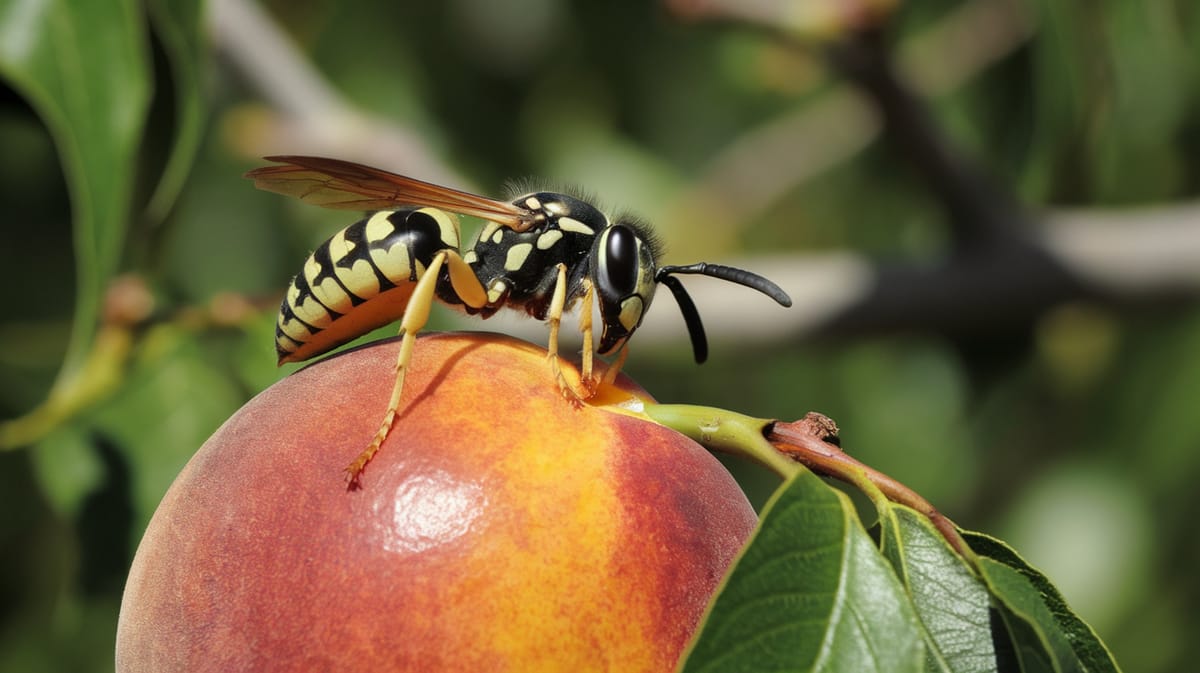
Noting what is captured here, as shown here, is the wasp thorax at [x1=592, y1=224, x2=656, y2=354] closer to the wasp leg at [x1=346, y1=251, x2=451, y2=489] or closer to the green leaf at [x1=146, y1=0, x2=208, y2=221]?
the wasp leg at [x1=346, y1=251, x2=451, y2=489]

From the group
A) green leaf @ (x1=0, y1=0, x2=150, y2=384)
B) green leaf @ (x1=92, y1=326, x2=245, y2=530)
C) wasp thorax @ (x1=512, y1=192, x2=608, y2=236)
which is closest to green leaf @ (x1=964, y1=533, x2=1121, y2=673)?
wasp thorax @ (x1=512, y1=192, x2=608, y2=236)

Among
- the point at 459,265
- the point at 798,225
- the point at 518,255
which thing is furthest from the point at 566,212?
the point at 798,225

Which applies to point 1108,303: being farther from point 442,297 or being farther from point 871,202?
point 442,297

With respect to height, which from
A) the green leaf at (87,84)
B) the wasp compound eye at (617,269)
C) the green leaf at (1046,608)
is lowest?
Answer: the green leaf at (87,84)

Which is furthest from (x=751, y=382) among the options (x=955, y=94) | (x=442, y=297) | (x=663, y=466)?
(x=663, y=466)

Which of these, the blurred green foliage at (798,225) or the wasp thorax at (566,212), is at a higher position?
the wasp thorax at (566,212)

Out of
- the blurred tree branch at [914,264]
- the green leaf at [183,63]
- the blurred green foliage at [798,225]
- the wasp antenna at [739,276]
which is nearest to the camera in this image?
the wasp antenna at [739,276]

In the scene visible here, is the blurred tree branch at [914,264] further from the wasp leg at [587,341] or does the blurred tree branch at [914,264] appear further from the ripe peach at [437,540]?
the ripe peach at [437,540]

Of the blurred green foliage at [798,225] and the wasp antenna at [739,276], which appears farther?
the blurred green foliage at [798,225]

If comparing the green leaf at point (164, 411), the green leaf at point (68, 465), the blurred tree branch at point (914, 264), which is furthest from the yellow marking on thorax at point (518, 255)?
the blurred tree branch at point (914, 264)
